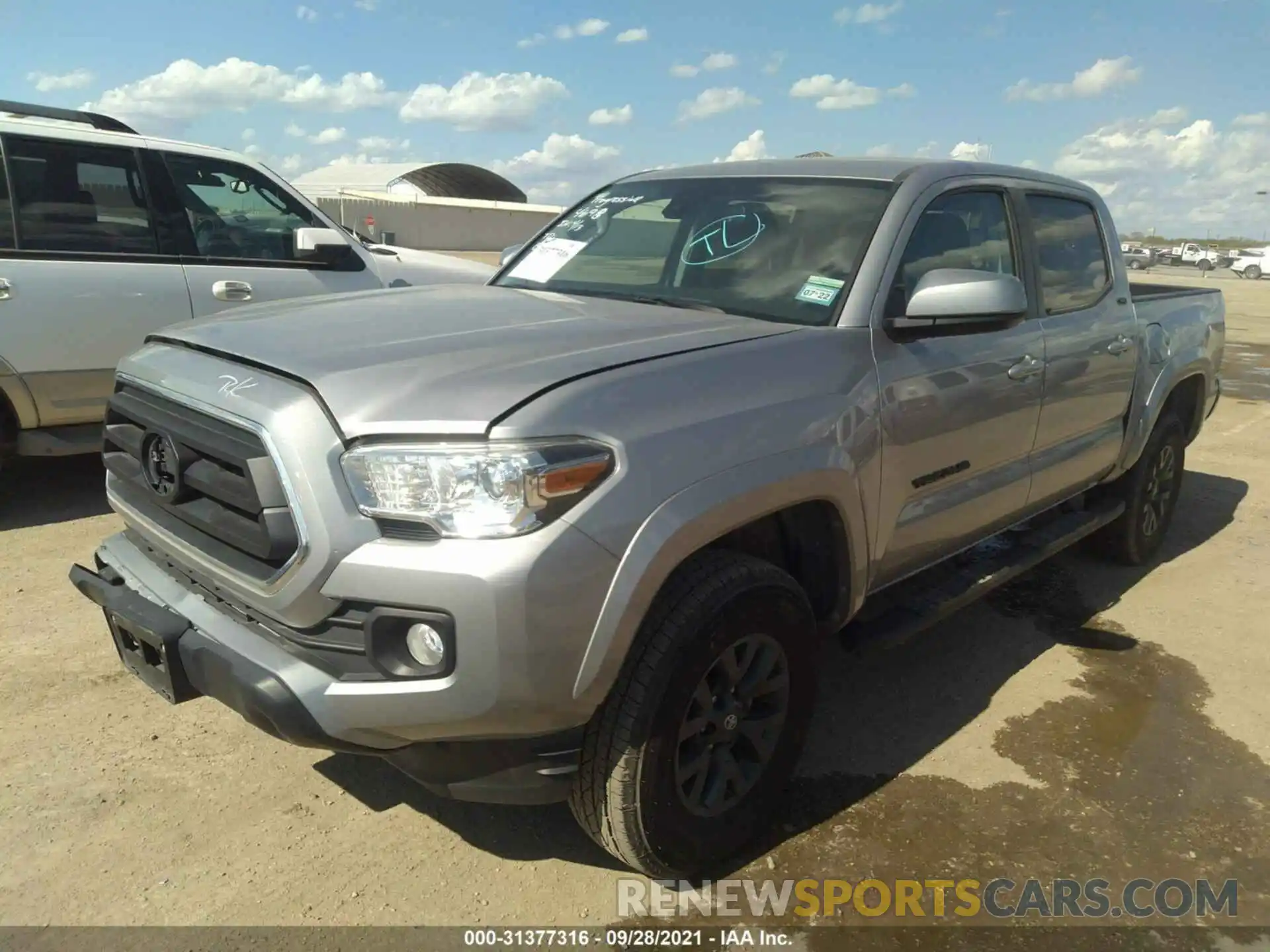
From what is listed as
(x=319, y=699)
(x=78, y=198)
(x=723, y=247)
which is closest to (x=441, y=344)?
(x=319, y=699)

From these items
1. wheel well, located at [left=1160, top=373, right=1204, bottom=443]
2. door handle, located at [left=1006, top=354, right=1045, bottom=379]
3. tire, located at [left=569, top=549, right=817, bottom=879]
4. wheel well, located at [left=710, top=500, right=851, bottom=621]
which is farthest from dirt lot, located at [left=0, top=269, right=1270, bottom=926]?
wheel well, located at [left=1160, top=373, right=1204, bottom=443]

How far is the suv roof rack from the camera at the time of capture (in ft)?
16.4

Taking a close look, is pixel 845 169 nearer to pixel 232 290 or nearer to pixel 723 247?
pixel 723 247

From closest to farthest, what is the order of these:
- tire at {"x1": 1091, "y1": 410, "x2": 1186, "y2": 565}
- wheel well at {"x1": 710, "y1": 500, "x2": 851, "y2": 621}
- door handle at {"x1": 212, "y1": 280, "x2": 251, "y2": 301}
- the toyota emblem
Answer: the toyota emblem → wheel well at {"x1": 710, "y1": 500, "x2": 851, "y2": 621} → tire at {"x1": 1091, "y1": 410, "x2": 1186, "y2": 565} → door handle at {"x1": 212, "y1": 280, "x2": 251, "y2": 301}

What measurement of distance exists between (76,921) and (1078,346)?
3881 mm

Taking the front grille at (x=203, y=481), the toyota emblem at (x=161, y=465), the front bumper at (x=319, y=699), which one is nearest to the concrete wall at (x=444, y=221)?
the front grille at (x=203, y=481)

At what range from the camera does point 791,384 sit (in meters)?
2.55

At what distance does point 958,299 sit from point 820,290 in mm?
409

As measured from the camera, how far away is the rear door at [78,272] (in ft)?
15.5

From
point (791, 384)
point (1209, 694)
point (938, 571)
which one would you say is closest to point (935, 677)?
point (938, 571)

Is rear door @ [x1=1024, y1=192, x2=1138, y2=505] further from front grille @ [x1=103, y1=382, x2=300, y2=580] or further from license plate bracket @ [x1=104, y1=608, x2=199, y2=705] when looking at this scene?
license plate bracket @ [x1=104, y1=608, x2=199, y2=705]

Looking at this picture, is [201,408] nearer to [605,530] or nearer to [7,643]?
[605,530]

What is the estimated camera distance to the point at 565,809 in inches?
112

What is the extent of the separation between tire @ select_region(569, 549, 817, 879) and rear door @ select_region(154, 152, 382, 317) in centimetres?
397
